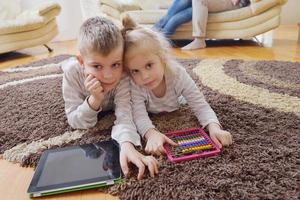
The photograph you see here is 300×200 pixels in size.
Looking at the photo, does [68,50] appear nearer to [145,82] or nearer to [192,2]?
[192,2]

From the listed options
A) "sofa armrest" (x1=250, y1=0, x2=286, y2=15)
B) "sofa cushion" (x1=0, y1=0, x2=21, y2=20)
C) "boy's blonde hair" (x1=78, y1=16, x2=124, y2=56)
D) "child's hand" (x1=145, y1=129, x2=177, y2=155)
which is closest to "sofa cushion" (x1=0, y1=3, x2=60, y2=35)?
"sofa cushion" (x1=0, y1=0, x2=21, y2=20)

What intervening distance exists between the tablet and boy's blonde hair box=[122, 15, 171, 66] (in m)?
0.31

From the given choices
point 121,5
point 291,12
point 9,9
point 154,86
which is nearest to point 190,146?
point 154,86

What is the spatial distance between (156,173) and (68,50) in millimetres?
2412

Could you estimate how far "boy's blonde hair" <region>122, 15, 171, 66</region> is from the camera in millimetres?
960

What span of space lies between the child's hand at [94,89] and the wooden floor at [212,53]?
0.92ft

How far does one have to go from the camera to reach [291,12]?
12.5 feet

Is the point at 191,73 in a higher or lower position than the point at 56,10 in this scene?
lower

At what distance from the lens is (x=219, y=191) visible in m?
0.73

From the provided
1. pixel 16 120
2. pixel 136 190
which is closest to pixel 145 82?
pixel 136 190

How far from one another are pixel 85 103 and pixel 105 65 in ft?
0.53

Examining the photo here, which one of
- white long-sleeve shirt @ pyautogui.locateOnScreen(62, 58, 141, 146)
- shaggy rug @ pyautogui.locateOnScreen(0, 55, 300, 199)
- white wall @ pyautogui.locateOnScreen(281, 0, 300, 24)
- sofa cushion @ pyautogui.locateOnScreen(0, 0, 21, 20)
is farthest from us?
white wall @ pyautogui.locateOnScreen(281, 0, 300, 24)

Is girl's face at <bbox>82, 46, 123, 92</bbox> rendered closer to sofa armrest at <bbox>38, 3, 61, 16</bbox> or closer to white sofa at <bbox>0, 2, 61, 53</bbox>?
white sofa at <bbox>0, 2, 61, 53</bbox>

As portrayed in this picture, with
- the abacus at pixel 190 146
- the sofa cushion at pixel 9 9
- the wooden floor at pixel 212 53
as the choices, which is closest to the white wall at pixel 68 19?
the wooden floor at pixel 212 53
